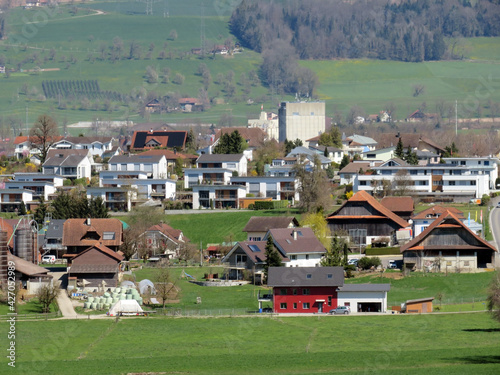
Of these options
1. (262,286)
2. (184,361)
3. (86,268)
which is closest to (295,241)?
(262,286)

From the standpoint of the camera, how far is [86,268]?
65.8m

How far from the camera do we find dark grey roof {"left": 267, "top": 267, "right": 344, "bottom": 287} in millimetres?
58312

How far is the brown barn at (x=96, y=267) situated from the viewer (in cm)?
6525

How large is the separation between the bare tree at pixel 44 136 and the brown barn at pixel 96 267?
1844 inches

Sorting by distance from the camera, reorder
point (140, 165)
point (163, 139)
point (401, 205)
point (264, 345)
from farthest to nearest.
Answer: point (163, 139) < point (140, 165) < point (401, 205) < point (264, 345)

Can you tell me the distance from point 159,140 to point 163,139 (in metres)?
0.68

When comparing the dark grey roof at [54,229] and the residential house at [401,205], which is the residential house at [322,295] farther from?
the dark grey roof at [54,229]

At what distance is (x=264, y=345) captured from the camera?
47.4 m

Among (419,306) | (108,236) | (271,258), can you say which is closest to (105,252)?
(108,236)

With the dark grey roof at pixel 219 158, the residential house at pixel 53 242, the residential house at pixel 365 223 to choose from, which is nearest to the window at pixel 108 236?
the residential house at pixel 53 242

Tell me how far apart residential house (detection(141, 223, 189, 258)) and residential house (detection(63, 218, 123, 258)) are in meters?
5.29

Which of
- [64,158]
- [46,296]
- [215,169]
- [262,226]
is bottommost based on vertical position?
[46,296]

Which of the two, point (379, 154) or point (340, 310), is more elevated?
point (379, 154)

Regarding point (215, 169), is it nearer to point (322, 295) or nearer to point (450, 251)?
point (450, 251)
